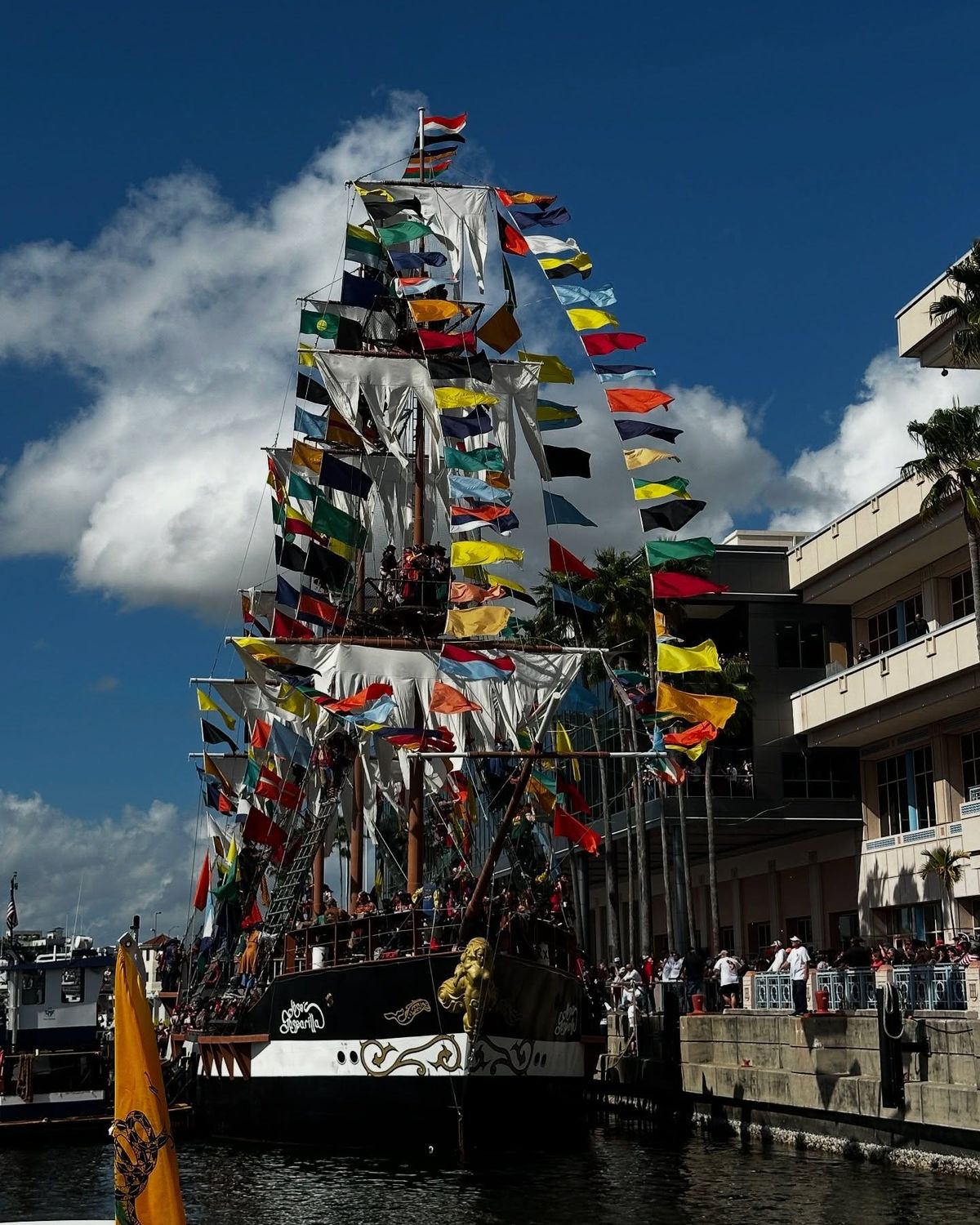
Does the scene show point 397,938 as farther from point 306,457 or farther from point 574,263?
point 306,457

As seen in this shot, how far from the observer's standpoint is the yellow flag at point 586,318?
30.0 metres

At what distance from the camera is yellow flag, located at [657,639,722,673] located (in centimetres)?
2694

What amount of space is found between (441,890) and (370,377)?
1670 centimetres

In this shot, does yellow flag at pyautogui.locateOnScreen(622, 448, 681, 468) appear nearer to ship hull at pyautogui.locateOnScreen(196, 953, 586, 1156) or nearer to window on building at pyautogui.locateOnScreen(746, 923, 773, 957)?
ship hull at pyautogui.locateOnScreen(196, 953, 586, 1156)

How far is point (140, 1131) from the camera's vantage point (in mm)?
9578

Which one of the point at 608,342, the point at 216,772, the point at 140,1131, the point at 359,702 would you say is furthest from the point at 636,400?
the point at 216,772

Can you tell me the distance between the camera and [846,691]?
46219mm

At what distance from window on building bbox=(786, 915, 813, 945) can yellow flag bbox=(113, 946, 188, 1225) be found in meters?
44.9

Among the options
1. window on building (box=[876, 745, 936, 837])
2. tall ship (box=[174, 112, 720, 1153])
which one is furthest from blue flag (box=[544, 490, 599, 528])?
window on building (box=[876, 745, 936, 837])

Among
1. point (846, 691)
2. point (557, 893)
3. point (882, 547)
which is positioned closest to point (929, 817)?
point (846, 691)

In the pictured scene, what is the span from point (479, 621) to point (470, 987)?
310 inches

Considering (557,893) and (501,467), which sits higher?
(501,467)

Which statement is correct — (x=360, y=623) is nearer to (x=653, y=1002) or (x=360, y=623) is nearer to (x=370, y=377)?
(x=370, y=377)

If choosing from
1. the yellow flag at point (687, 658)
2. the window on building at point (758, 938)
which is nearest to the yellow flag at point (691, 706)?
the yellow flag at point (687, 658)
